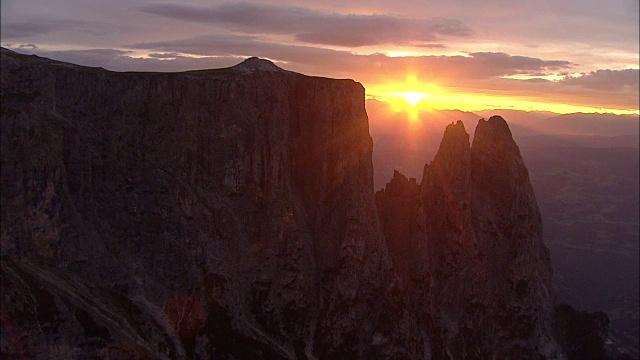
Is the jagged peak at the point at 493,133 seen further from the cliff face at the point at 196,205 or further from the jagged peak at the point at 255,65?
the jagged peak at the point at 255,65

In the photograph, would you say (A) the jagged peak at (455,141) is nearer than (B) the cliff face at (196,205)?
No

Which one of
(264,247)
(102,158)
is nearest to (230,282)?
(264,247)

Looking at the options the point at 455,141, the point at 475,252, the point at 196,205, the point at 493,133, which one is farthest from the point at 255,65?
the point at 475,252


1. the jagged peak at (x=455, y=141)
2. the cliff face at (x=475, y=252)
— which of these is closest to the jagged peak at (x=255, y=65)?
the cliff face at (x=475, y=252)

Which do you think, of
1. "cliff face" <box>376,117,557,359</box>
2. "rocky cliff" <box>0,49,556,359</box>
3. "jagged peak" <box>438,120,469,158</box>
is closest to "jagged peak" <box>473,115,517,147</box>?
"rocky cliff" <box>0,49,556,359</box>

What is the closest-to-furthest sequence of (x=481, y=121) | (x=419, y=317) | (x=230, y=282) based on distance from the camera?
(x=230, y=282)
(x=419, y=317)
(x=481, y=121)

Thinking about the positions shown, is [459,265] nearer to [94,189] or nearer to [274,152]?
[274,152]
